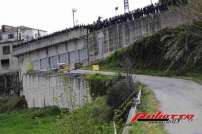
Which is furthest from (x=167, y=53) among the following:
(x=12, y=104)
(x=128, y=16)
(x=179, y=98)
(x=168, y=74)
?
(x=12, y=104)

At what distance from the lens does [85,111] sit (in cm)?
1593

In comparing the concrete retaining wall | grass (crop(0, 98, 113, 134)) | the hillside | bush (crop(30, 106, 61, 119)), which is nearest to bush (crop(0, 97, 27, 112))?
the concrete retaining wall

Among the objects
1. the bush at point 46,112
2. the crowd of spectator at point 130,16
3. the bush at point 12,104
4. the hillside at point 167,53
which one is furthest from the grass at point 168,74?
the bush at point 12,104

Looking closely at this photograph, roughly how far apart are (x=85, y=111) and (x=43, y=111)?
35.9 metres

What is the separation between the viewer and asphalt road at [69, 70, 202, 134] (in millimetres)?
17720

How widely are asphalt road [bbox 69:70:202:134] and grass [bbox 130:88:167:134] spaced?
30 centimetres

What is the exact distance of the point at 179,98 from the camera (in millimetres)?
27016

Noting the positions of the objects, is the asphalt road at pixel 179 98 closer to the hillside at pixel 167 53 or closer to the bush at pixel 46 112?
the hillside at pixel 167 53

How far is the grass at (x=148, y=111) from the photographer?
48.9 feet

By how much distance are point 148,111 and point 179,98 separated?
531cm

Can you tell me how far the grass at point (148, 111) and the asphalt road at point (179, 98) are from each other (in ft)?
0.97

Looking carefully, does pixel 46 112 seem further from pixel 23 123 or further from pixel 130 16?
pixel 130 16

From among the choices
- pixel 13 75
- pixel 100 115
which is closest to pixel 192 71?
pixel 100 115

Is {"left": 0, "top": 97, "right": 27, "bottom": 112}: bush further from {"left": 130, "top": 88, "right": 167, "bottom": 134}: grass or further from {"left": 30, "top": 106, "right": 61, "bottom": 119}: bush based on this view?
{"left": 130, "top": 88, "right": 167, "bottom": 134}: grass
